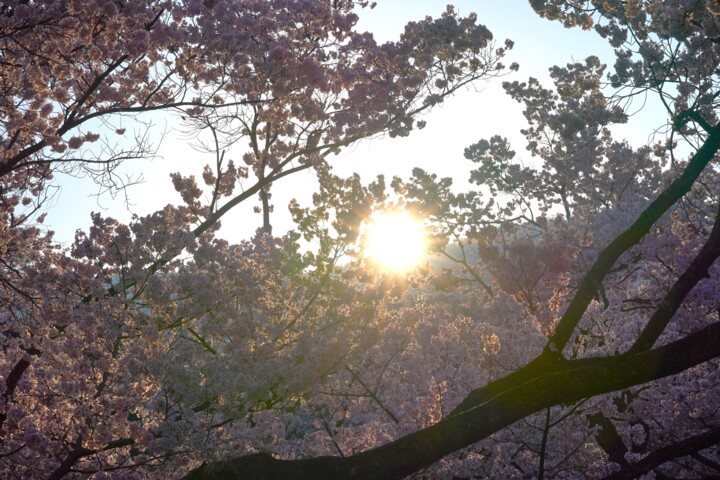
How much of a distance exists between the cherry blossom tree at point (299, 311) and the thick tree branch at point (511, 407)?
2 cm

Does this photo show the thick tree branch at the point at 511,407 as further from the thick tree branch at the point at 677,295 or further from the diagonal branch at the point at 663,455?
the diagonal branch at the point at 663,455

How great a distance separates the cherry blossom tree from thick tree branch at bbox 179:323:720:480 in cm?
2

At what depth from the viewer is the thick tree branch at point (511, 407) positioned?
13.3ft

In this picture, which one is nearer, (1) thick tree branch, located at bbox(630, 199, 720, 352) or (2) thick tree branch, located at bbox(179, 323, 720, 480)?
(2) thick tree branch, located at bbox(179, 323, 720, 480)

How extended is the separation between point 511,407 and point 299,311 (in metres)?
7.43

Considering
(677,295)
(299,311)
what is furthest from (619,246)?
(299,311)

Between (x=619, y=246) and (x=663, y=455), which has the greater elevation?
(x=619, y=246)

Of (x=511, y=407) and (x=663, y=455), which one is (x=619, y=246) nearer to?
(x=663, y=455)

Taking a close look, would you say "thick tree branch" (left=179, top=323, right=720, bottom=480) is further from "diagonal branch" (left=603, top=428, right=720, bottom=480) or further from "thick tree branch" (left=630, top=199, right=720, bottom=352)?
"diagonal branch" (left=603, top=428, right=720, bottom=480)

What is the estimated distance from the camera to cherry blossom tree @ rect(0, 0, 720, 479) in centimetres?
518

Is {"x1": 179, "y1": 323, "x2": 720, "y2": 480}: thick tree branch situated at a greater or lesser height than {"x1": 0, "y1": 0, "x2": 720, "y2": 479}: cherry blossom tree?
lesser

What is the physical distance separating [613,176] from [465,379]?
62.6 feet

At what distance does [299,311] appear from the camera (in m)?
11.2

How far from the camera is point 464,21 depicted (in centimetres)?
1502
